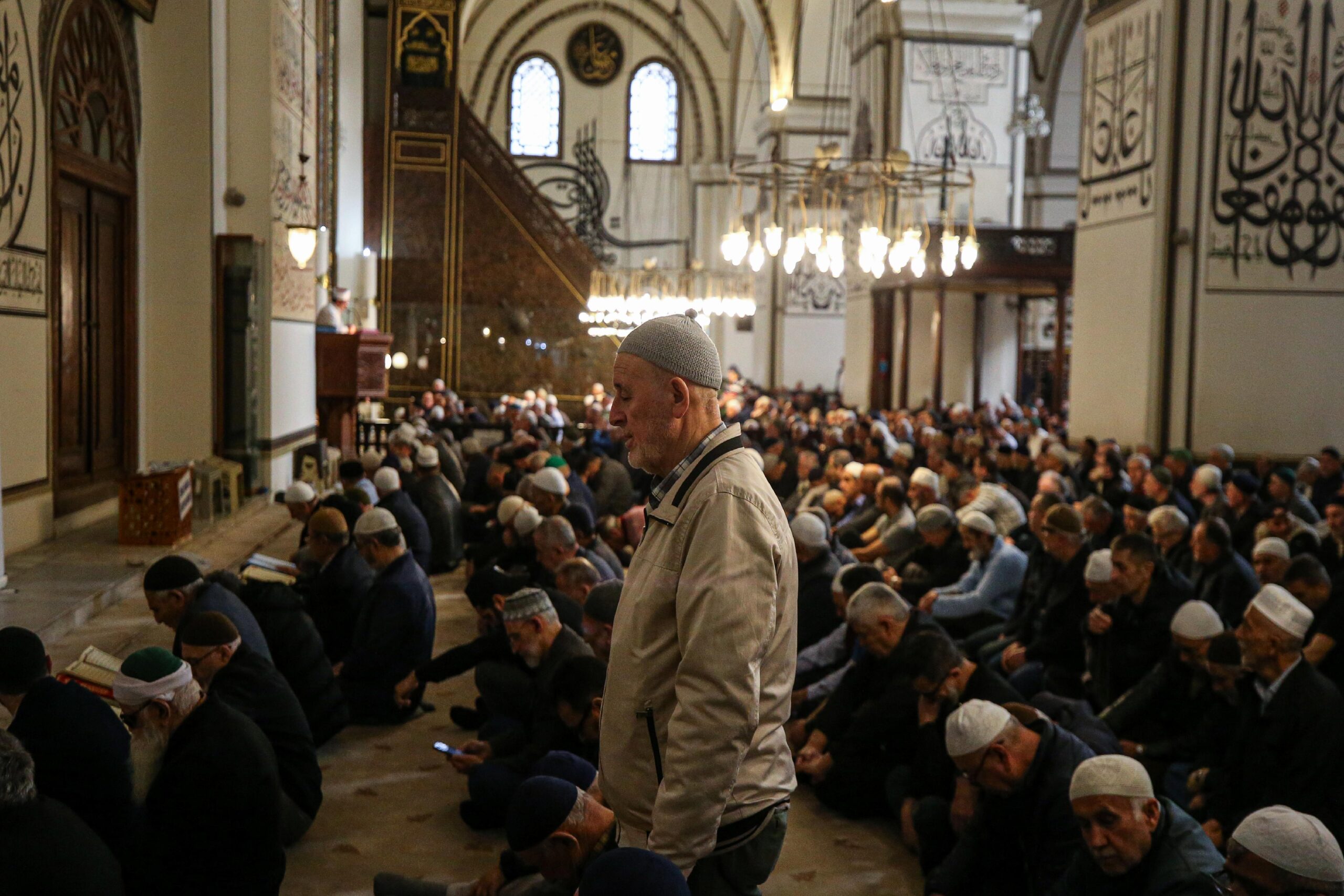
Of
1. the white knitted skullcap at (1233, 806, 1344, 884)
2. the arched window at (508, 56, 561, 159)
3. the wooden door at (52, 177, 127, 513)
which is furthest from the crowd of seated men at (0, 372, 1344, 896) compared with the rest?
the arched window at (508, 56, 561, 159)

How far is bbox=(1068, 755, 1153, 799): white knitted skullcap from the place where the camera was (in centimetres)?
238

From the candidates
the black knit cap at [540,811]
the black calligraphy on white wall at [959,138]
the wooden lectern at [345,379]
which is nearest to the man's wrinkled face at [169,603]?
the black knit cap at [540,811]

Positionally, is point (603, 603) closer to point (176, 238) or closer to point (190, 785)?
point (190, 785)

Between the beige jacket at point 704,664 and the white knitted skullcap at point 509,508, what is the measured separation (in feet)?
13.9

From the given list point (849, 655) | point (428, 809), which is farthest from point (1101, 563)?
point (428, 809)

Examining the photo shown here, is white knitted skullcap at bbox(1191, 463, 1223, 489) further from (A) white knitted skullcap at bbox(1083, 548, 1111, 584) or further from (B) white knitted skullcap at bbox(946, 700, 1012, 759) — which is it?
(B) white knitted skullcap at bbox(946, 700, 1012, 759)

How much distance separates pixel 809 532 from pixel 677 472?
3392mm

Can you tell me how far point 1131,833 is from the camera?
2.38 m

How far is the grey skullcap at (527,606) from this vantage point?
3619 mm

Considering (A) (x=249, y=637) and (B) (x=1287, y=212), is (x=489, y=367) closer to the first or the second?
(B) (x=1287, y=212)

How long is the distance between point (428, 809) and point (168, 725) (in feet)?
4.53

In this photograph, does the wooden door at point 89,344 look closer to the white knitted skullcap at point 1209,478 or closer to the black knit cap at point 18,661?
the black knit cap at point 18,661

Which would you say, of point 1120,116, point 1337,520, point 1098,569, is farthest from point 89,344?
point 1120,116

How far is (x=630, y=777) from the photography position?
1.61m
